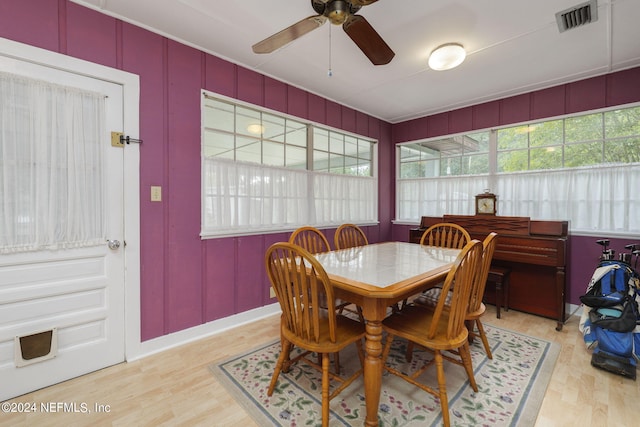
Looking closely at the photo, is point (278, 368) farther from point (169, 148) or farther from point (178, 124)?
point (178, 124)

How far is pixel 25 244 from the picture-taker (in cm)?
170

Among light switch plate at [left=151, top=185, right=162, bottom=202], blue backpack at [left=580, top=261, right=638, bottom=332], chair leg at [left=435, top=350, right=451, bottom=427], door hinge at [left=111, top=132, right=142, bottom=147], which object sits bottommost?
chair leg at [left=435, top=350, right=451, bottom=427]

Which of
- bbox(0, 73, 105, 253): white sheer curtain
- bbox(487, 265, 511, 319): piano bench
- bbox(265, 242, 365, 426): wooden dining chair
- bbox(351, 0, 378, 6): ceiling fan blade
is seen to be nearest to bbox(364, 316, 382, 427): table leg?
bbox(265, 242, 365, 426): wooden dining chair

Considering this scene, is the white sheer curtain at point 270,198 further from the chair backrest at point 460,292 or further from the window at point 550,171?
the chair backrest at point 460,292

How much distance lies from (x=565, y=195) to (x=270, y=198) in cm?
323

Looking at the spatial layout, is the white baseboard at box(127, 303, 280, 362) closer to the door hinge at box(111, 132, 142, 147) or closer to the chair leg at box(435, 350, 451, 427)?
the door hinge at box(111, 132, 142, 147)

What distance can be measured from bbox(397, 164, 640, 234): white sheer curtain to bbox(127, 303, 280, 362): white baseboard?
9.12 ft

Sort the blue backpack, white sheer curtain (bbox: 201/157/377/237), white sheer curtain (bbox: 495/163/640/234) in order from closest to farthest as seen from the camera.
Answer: the blue backpack, white sheer curtain (bbox: 201/157/377/237), white sheer curtain (bbox: 495/163/640/234)

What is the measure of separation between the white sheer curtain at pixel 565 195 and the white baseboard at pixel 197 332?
9.12 ft

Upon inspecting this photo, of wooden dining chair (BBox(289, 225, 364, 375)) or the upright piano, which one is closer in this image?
wooden dining chair (BBox(289, 225, 364, 375))

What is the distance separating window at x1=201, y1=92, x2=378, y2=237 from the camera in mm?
2559

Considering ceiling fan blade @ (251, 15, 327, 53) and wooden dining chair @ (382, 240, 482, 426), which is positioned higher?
ceiling fan blade @ (251, 15, 327, 53)

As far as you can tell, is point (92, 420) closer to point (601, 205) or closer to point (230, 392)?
Result: point (230, 392)

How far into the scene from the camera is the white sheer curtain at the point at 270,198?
8.34ft
